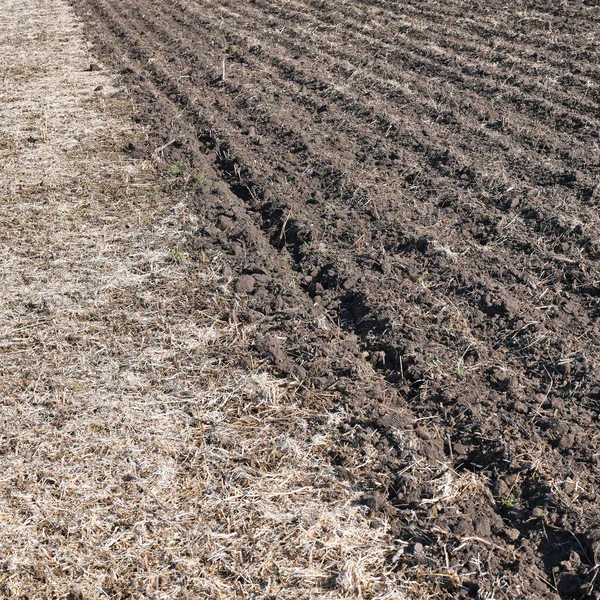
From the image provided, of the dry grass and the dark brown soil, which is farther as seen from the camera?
the dark brown soil

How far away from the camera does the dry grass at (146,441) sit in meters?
3.49

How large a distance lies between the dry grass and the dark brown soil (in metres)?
0.32

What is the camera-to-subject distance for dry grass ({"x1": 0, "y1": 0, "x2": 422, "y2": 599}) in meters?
3.49

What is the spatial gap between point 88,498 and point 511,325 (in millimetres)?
3227

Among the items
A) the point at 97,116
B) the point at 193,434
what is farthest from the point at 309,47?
the point at 193,434

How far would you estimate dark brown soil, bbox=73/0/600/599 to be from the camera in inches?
147

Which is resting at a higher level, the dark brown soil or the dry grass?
the dark brown soil

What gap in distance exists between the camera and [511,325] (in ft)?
16.3

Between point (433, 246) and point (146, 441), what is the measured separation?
10.0ft

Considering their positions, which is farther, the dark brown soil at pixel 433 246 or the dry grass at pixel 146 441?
the dark brown soil at pixel 433 246

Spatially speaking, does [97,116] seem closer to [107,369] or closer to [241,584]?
[107,369]

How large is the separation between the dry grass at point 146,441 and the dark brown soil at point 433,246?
0.32 metres

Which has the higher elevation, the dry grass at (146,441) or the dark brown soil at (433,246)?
the dark brown soil at (433,246)

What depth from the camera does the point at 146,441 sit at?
168 inches
